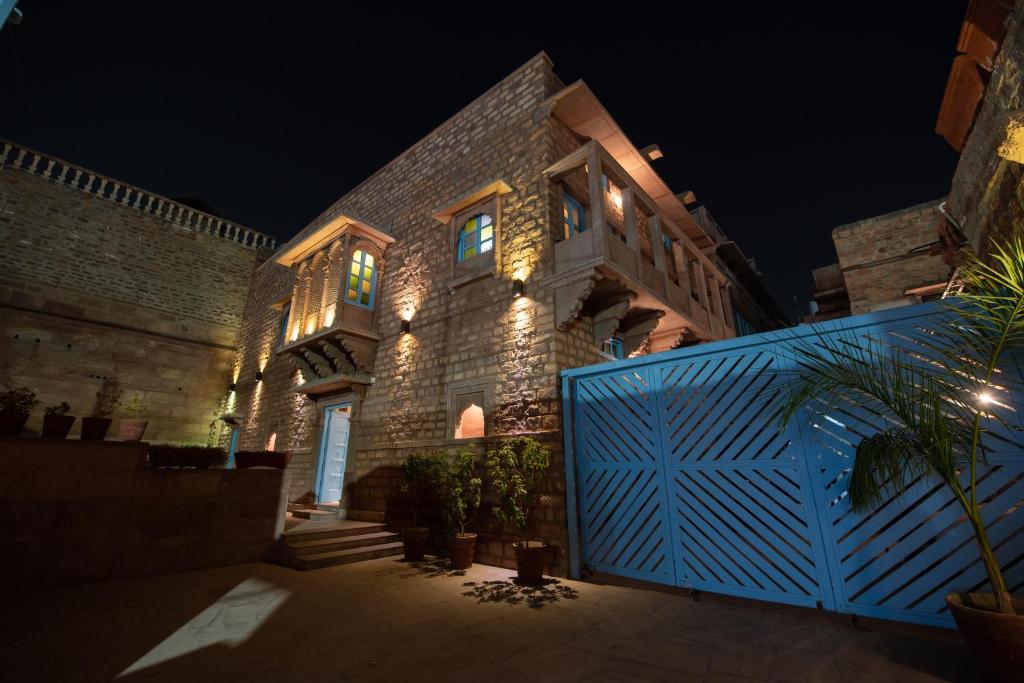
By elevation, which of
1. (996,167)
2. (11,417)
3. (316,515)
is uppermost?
(996,167)

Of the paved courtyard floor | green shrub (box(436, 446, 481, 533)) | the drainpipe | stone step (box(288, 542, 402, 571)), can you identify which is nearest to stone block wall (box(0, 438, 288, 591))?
the paved courtyard floor

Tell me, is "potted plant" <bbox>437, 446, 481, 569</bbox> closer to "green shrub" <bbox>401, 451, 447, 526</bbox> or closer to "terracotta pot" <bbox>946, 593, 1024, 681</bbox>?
"green shrub" <bbox>401, 451, 447, 526</bbox>

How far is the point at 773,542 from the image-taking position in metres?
3.96

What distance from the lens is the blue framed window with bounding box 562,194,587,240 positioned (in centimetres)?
709

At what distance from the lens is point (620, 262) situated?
6355mm

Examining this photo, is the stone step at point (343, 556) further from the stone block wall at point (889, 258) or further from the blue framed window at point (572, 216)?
the stone block wall at point (889, 258)

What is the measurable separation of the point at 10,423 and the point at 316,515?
16.2 ft

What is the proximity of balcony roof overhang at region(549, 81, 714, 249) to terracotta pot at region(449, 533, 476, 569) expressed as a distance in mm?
7017

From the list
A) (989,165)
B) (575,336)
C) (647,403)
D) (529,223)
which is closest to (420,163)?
(529,223)

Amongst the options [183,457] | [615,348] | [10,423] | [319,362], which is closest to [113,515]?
[183,457]

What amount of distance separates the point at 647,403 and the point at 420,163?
310 inches

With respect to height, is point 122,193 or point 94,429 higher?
point 122,193

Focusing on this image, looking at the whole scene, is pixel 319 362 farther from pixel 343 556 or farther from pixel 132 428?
pixel 343 556

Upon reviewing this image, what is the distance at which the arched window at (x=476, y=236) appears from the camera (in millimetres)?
7553
